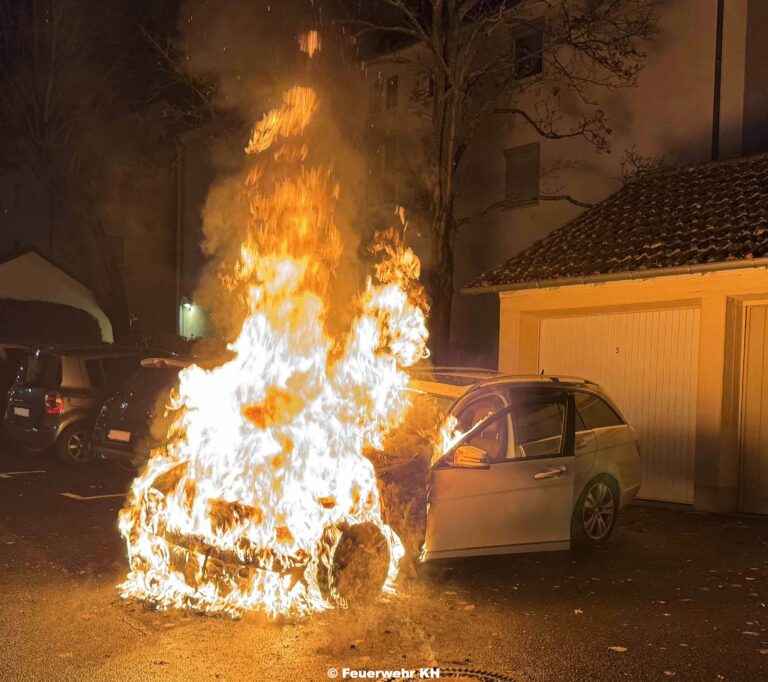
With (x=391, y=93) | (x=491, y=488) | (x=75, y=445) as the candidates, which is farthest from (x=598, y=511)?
(x=391, y=93)

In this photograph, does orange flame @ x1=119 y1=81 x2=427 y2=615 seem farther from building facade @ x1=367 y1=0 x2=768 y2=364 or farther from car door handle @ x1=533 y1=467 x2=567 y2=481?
building facade @ x1=367 y1=0 x2=768 y2=364

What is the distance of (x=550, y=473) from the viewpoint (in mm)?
6941

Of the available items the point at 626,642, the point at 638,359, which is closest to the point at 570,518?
the point at 626,642

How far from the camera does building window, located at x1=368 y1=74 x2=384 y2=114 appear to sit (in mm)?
17578

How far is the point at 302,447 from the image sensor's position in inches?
234

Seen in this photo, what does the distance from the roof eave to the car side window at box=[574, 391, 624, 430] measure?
2759 millimetres

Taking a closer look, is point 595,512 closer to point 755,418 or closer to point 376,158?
point 755,418

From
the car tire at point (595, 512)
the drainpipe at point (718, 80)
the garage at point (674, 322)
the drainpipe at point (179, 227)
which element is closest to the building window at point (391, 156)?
the garage at point (674, 322)

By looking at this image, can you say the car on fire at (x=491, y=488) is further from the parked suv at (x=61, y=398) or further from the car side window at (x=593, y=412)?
the parked suv at (x=61, y=398)

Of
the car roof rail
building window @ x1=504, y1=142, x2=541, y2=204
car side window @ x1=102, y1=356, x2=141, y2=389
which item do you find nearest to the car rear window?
car side window @ x1=102, y1=356, x2=141, y2=389

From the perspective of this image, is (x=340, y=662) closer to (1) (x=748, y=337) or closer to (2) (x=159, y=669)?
(2) (x=159, y=669)

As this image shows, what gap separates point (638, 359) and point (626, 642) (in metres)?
6.34

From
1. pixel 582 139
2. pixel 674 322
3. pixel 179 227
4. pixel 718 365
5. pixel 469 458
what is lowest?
pixel 469 458

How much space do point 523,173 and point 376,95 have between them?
387 centimetres
